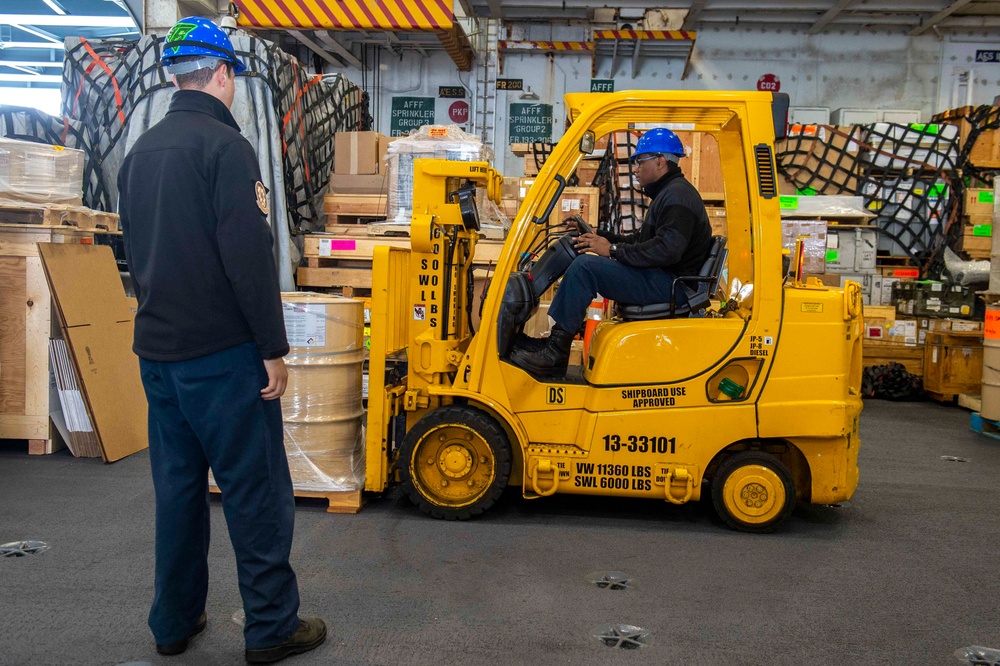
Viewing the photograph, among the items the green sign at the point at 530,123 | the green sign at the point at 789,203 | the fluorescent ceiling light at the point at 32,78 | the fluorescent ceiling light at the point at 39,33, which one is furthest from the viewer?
the fluorescent ceiling light at the point at 32,78

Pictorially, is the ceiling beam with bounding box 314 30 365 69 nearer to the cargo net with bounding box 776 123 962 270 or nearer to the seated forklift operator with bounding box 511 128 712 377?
the cargo net with bounding box 776 123 962 270

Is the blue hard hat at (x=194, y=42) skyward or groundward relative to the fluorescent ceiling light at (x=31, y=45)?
groundward

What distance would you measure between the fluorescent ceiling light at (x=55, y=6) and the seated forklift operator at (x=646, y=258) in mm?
10382

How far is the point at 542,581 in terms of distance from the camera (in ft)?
12.3

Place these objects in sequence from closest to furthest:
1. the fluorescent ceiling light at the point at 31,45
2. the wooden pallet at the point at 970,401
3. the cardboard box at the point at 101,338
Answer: the cardboard box at the point at 101,338 < the wooden pallet at the point at 970,401 < the fluorescent ceiling light at the point at 31,45

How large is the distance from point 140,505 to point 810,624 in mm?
3698

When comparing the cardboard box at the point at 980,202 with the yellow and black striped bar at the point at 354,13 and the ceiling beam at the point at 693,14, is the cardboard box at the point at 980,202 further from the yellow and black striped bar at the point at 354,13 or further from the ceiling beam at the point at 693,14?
the yellow and black striped bar at the point at 354,13

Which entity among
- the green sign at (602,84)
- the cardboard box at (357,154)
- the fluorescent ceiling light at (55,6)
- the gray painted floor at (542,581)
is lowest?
the gray painted floor at (542,581)

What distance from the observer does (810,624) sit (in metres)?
3.39

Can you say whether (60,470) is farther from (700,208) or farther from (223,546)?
(700,208)

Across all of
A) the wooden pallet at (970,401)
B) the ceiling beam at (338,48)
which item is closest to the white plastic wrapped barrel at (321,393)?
the wooden pallet at (970,401)

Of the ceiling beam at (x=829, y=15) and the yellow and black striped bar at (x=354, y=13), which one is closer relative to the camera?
the yellow and black striped bar at (x=354, y=13)

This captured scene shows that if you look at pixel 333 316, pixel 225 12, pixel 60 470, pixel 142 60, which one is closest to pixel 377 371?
pixel 333 316

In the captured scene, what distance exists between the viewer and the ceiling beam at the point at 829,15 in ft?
38.6
